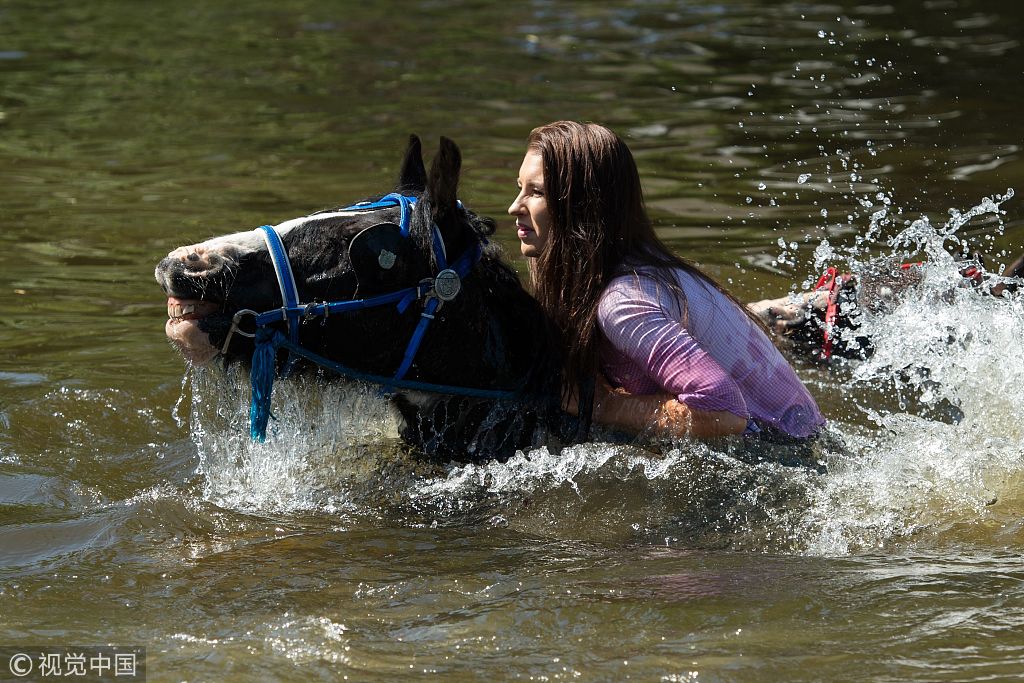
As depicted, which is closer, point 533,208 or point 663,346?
point 663,346

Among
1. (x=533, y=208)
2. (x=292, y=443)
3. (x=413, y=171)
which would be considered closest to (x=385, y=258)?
(x=413, y=171)

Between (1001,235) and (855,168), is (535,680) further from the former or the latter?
(855,168)

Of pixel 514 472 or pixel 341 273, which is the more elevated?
pixel 341 273

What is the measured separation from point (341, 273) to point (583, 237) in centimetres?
84

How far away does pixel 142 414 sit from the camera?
215 inches

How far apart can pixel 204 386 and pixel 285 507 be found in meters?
0.72

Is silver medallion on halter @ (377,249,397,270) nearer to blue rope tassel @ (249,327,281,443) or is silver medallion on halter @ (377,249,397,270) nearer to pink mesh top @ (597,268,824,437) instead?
blue rope tassel @ (249,327,281,443)

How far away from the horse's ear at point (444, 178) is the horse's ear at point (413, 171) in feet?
0.87

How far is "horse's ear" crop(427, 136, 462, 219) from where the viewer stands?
3398 millimetres

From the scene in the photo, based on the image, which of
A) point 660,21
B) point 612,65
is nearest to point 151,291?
point 612,65

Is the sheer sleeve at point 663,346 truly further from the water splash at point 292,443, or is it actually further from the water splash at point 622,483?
the water splash at point 292,443

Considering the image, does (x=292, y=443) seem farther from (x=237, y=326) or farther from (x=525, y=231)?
(x=525, y=231)

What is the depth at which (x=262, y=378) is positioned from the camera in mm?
3645

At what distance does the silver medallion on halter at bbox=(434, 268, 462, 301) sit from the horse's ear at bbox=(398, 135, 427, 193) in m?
0.34
